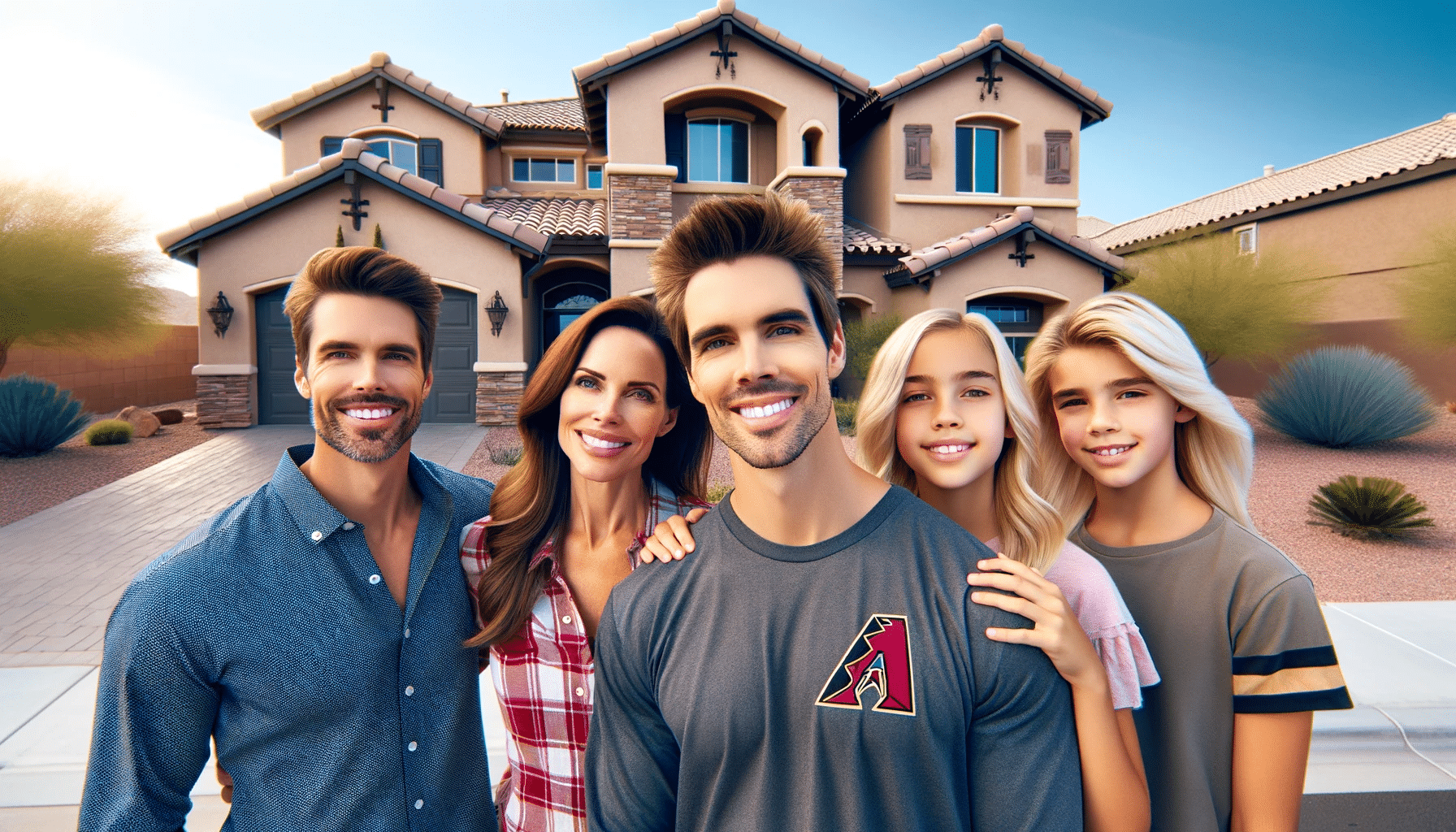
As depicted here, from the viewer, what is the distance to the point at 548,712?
225 cm

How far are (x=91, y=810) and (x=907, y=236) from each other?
1850 cm

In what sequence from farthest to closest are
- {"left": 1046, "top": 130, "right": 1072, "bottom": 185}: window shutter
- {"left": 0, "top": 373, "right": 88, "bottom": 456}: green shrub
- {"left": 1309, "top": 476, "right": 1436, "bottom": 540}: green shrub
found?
1. {"left": 1046, "top": 130, "right": 1072, "bottom": 185}: window shutter
2. {"left": 0, "top": 373, "right": 88, "bottom": 456}: green shrub
3. {"left": 1309, "top": 476, "right": 1436, "bottom": 540}: green shrub

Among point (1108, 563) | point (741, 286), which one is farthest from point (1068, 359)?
point (741, 286)

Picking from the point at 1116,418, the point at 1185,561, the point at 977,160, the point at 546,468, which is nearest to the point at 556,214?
the point at 977,160

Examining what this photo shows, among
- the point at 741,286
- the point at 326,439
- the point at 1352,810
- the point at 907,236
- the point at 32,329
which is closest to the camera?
the point at 741,286

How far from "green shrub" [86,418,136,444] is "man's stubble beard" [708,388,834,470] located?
682 inches

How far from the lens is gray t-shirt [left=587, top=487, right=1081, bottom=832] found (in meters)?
1.59

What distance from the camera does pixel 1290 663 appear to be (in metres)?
1.89

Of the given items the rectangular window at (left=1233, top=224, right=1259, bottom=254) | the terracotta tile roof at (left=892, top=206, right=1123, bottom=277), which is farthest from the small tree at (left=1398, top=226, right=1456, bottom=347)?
the terracotta tile roof at (left=892, top=206, right=1123, bottom=277)

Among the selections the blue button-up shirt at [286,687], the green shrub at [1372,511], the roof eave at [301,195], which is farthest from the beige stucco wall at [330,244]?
the blue button-up shirt at [286,687]

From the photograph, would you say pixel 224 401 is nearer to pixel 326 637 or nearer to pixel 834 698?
pixel 326 637

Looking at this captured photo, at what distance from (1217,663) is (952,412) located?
0.93m

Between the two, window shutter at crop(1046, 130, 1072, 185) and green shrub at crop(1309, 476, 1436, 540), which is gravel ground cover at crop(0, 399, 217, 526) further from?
window shutter at crop(1046, 130, 1072, 185)

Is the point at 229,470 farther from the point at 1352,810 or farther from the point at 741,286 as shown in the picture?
the point at 1352,810
